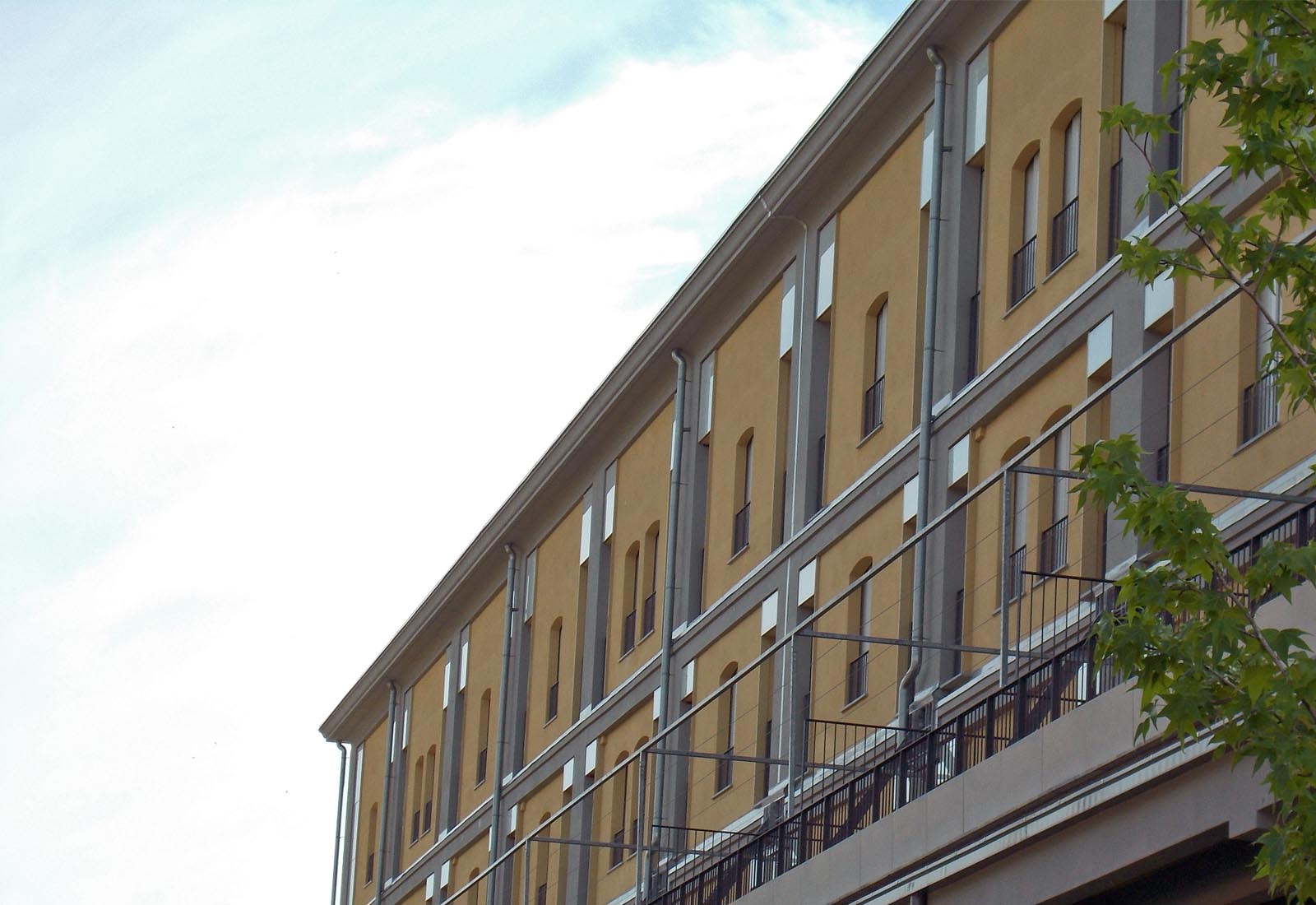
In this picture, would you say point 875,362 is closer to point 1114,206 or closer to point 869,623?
point 869,623

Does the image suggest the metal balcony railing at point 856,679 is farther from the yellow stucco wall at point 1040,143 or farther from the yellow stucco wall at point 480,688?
the yellow stucco wall at point 480,688

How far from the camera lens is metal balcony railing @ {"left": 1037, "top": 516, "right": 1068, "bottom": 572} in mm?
22922

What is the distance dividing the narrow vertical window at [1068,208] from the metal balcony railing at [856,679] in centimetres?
539

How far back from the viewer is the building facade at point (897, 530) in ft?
48.2

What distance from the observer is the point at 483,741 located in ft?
156

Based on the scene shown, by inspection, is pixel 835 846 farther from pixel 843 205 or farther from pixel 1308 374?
pixel 843 205

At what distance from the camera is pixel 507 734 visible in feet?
148

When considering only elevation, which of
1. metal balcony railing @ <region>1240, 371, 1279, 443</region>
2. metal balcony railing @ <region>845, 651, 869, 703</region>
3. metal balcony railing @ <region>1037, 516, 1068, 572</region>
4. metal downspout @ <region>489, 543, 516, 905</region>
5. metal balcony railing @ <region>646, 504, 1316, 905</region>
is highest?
metal downspout @ <region>489, 543, 516, 905</region>

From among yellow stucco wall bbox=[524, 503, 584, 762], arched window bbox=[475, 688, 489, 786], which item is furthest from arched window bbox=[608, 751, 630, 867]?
arched window bbox=[475, 688, 489, 786]

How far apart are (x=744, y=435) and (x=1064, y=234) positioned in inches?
379

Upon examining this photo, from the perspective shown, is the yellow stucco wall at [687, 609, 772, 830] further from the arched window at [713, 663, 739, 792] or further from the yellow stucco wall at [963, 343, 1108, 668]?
the yellow stucco wall at [963, 343, 1108, 668]

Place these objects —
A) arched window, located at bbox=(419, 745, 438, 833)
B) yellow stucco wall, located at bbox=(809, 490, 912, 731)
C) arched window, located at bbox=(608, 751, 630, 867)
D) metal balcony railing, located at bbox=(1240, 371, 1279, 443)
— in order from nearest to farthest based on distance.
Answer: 1. metal balcony railing, located at bbox=(1240, 371, 1279, 443)
2. yellow stucco wall, located at bbox=(809, 490, 912, 731)
3. arched window, located at bbox=(608, 751, 630, 867)
4. arched window, located at bbox=(419, 745, 438, 833)

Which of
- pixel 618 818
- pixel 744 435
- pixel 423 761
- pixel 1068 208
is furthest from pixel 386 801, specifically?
pixel 1068 208

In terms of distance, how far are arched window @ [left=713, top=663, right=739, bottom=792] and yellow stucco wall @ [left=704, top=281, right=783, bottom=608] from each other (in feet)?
5.09
